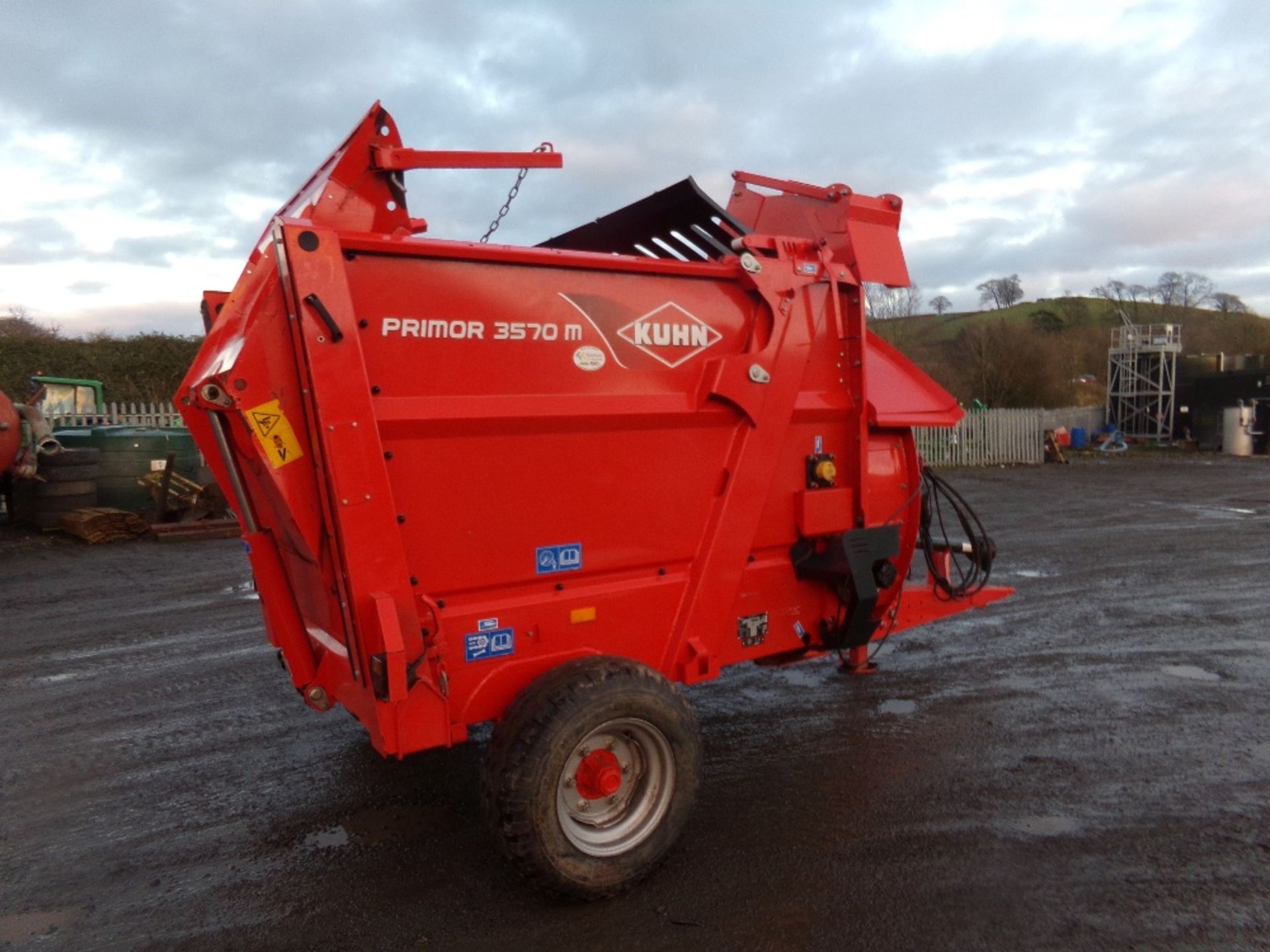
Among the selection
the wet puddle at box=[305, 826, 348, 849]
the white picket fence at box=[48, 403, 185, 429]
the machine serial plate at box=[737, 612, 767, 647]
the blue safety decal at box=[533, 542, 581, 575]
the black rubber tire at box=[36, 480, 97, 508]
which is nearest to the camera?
the blue safety decal at box=[533, 542, 581, 575]

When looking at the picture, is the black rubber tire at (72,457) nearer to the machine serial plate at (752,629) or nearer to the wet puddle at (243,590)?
the wet puddle at (243,590)

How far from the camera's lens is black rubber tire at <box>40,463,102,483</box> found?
11.8 meters

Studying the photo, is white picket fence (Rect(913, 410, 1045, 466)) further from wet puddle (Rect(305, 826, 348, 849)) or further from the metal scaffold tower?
wet puddle (Rect(305, 826, 348, 849))

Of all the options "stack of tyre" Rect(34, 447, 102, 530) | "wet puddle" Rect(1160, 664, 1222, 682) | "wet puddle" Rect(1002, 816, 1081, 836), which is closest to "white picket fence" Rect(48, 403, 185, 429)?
"stack of tyre" Rect(34, 447, 102, 530)

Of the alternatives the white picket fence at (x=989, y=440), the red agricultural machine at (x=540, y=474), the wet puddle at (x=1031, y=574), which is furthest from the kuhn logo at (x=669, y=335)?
the white picket fence at (x=989, y=440)

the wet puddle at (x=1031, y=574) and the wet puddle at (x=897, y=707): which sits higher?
the wet puddle at (x=1031, y=574)

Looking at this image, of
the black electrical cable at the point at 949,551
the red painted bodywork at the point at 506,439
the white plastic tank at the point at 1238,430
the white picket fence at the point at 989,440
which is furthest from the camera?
the white plastic tank at the point at 1238,430

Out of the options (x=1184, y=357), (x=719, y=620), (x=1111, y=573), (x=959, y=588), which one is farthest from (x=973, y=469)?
(x=719, y=620)

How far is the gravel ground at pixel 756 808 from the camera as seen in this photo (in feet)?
10.0

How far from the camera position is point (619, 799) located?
3336mm

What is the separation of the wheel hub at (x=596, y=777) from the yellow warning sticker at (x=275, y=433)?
1.53 metres

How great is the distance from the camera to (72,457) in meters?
11.9

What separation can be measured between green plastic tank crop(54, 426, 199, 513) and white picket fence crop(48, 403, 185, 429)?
10.7ft

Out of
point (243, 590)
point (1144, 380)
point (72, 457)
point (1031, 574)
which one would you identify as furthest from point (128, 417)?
point (1144, 380)
